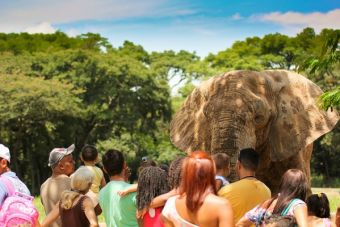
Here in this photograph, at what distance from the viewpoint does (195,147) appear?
448 inches

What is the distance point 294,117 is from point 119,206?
4774 mm

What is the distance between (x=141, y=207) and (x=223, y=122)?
12.1 ft

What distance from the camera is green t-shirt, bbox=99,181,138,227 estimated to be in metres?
6.93

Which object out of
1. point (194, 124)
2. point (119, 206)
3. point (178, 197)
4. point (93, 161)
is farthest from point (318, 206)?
point (194, 124)

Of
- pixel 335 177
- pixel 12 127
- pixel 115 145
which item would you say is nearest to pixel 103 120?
pixel 115 145

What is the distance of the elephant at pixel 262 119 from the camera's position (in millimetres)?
10141

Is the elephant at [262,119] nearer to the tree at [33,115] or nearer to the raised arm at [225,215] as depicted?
the raised arm at [225,215]

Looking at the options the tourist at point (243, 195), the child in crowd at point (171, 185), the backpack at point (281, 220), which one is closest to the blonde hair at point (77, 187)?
the child in crowd at point (171, 185)

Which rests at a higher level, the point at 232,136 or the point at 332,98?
the point at 332,98

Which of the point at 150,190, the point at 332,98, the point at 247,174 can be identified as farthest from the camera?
the point at 332,98

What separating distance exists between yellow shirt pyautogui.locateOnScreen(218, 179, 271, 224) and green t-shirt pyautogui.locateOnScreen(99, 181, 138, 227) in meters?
0.90

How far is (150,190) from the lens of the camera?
6.54 meters

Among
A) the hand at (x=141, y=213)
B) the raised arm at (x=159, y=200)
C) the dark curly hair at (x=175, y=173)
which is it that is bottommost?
the hand at (x=141, y=213)

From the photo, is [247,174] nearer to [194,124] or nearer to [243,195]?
[243,195]
